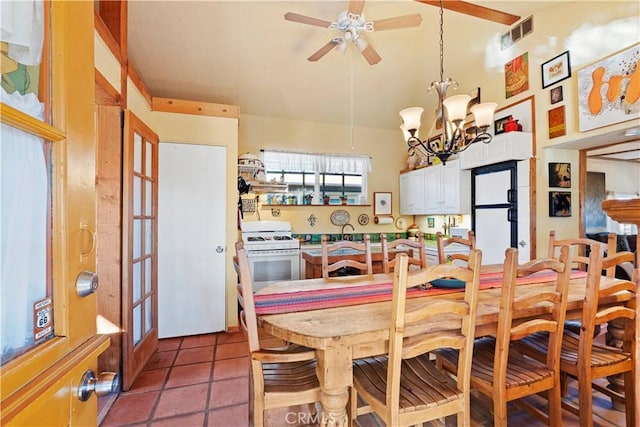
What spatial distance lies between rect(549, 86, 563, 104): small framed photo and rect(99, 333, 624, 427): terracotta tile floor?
267 cm

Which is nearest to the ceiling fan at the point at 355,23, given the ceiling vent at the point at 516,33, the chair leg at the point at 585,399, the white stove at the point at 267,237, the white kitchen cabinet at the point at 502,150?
the white kitchen cabinet at the point at 502,150

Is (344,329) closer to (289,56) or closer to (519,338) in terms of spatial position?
(519,338)

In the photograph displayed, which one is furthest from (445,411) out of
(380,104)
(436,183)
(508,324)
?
(380,104)

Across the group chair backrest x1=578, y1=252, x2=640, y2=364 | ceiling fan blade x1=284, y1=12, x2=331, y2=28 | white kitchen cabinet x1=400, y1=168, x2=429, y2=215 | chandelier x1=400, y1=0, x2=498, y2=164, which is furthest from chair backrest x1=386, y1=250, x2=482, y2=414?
white kitchen cabinet x1=400, y1=168, x2=429, y2=215

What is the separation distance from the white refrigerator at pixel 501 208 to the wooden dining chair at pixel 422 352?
2493 millimetres

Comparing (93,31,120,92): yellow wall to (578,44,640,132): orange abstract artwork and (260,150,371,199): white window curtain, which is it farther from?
(578,44,640,132): orange abstract artwork

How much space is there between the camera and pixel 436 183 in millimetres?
4195

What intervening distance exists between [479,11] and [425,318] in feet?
11.7

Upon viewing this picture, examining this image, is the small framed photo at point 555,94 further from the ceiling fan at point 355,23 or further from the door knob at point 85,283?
the door knob at point 85,283

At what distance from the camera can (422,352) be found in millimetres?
1209

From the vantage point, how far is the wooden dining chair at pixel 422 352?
44.9 inches

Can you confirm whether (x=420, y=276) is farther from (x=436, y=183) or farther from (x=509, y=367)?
(x=436, y=183)

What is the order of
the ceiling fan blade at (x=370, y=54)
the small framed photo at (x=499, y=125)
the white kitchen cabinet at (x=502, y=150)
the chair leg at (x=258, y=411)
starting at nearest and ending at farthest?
the chair leg at (x=258, y=411), the ceiling fan blade at (x=370, y=54), the white kitchen cabinet at (x=502, y=150), the small framed photo at (x=499, y=125)

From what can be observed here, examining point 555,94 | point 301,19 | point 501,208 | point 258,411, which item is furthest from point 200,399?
point 555,94
